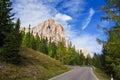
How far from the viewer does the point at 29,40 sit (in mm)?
92125

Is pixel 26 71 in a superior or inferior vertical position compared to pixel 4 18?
inferior

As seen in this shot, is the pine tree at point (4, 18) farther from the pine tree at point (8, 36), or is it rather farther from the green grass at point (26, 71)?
the green grass at point (26, 71)

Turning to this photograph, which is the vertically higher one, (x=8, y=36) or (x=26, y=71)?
(x=8, y=36)

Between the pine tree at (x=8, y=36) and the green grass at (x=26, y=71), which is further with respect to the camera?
the pine tree at (x=8, y=36)

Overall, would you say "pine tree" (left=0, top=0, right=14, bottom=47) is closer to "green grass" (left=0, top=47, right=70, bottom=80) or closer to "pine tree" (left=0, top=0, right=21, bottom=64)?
"pine tree" (left=0, top=0, right=21, bottom=64)

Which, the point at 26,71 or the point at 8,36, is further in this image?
the point at 26,71

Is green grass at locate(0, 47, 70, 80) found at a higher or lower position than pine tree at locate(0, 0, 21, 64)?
lower

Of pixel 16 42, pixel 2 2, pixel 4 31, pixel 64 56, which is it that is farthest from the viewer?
pixel 64 56

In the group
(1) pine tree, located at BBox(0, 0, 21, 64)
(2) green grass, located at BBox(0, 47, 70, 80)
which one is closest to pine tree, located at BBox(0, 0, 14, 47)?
(1) pine tree, located at BBox(0, 0, 21, 64)

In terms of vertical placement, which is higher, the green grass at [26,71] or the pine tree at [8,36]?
the pine tree at [8,36]

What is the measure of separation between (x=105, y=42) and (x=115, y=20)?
1481mm

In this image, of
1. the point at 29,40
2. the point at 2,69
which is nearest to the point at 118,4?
the point at 2,69

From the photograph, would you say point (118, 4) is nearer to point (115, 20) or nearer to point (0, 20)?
point (115, 20)

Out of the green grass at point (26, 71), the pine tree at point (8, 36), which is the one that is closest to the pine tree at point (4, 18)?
the pine tree at point (8, 36)
